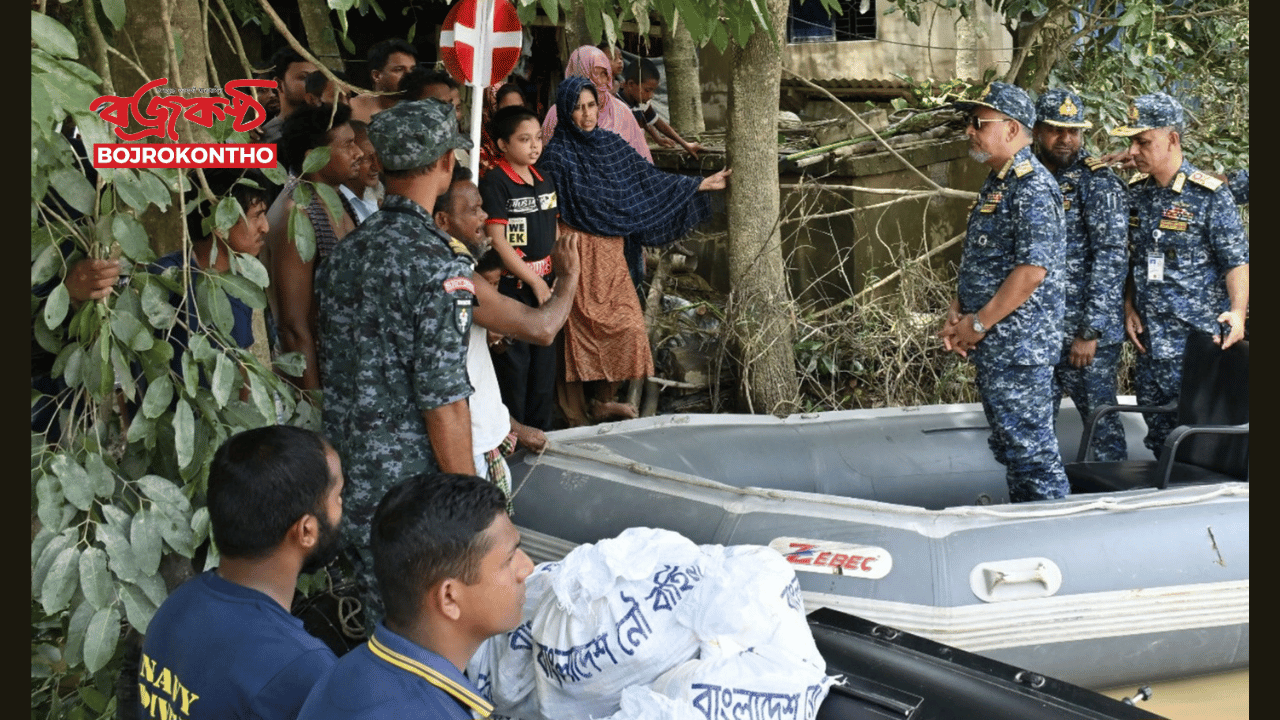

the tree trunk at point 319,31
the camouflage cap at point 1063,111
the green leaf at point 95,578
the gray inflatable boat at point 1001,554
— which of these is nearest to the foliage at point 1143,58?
the camouflage cap at point 1063,111

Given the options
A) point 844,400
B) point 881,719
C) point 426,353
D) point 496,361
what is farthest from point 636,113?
point 881,719

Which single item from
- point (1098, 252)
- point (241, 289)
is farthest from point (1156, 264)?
point (241, 289)

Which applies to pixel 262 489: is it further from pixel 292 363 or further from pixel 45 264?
pixel 292 363

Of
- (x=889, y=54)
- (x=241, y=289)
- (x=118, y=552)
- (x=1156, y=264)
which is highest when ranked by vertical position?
(x=889, y=54)

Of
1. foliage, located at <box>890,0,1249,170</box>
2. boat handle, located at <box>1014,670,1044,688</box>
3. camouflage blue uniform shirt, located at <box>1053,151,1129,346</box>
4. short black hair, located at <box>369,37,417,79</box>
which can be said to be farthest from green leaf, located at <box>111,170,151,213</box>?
foliage, located at <box>890,0,1249,170</box>

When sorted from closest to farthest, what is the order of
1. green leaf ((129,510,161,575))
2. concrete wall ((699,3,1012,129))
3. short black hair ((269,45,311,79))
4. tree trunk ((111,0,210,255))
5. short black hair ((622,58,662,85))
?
1. green leaf ((129,510,161,575))
2. tree trunk ((111,0,210,255))
3. short black hair ((269,45,311,79))
4. short black hair ((622,58,662,85))
5. concrete wall ((699,3,1012,129))

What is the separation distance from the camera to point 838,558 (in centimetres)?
336

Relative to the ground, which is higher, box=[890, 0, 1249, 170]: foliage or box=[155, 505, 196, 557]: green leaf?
box=[890, 0, 1249, 170]: foliage

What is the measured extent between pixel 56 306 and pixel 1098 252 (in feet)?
12.2

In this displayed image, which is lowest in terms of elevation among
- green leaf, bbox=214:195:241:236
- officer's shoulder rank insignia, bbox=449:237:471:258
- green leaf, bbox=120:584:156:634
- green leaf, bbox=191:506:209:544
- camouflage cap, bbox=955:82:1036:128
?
green leaf, bbox=120:584:156:634

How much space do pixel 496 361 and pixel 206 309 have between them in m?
2.04

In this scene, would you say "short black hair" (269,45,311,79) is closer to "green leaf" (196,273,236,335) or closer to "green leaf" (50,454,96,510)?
"green leaf" (196,273,236,335)

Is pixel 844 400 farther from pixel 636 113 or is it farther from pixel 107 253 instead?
pixel 107 253

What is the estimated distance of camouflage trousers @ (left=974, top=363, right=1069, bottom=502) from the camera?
4.09 m
